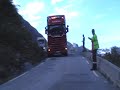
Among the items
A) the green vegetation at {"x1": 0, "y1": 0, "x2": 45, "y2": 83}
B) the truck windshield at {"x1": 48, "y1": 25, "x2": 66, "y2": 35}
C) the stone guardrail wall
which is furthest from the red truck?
the stone guardrail wall

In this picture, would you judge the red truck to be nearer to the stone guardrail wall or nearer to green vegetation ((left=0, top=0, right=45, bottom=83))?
green vegetation ((left=0, top=0, right=45, bottom=83))

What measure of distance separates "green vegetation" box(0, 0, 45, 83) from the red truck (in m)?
3.46

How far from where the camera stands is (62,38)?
50.4m

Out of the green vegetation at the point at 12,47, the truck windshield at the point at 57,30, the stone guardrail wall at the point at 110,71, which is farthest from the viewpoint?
the truck windshield at the point at 57,30

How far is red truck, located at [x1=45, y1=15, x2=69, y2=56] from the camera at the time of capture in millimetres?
49875

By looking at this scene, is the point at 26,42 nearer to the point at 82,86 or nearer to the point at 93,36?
the point at 93,36

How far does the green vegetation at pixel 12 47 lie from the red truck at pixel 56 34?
3.46m

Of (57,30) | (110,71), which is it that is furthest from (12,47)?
(110,71)

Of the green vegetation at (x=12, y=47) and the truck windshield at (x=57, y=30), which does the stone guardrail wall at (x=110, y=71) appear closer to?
the green vegetation at (x=12, y=47)

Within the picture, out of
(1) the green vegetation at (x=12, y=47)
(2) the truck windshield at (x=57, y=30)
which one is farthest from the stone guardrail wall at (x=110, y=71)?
(2) the truck windshield at (x=57, y=30)

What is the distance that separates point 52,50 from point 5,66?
22399mm

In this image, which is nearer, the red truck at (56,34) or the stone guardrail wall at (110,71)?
the stone guardrail wall at (110,71)

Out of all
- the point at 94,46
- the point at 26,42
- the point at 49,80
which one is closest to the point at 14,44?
the point at 26,42

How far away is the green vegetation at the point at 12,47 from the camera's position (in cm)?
2886
